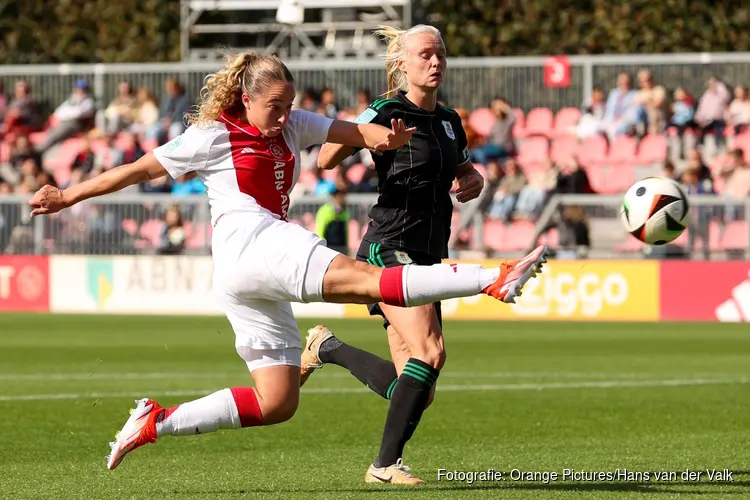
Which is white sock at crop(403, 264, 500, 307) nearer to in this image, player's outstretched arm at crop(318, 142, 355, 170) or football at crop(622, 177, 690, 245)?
player's outstretched arm at crop(318, 142, 355, 170)

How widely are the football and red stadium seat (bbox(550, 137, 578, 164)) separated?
15.8 m

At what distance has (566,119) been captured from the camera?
81.1 feet

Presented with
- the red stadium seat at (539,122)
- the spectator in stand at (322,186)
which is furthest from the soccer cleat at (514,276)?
the red stadium seat at (539,122)

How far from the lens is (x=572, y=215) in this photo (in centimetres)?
2105

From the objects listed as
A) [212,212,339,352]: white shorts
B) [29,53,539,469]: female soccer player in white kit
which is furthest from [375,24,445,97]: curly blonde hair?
[212,212,339,352]: white shorts

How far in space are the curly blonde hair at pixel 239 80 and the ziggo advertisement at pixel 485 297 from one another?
537 inches

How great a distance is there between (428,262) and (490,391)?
4.77 meters

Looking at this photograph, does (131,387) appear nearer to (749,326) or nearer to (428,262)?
(428,262)

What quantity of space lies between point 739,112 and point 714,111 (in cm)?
41

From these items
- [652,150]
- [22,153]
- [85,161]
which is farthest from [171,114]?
[652,150]

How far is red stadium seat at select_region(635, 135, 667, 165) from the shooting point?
23.1 meters

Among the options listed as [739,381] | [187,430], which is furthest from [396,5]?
[187,430]

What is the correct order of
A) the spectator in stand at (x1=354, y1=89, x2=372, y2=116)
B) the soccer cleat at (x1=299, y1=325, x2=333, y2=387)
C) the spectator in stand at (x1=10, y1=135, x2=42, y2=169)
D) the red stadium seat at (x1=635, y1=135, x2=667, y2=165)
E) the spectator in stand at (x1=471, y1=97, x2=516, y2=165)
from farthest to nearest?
the spectator in stand at (x1=10, y1=135, x2=42, y2=169) < the spectator in stand at (x1=354, y1=89, x2=372, y2=116) < the spectator in stand at (x1=471, y1=97, x2=516, y2=165) < the red stadium seat at (x1=635, y1=135, x2=667, y2=165) < the soccer cleat at (x1=299, y1=325, x2=333, y2=387)

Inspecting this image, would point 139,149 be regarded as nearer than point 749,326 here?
No
